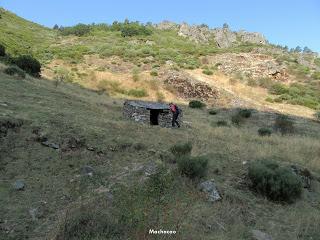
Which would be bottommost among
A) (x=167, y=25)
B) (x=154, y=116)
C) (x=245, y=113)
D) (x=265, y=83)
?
(x=245, y=113)

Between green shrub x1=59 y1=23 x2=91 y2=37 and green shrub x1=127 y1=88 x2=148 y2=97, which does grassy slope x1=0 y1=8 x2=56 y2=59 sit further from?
green shrub x1=127 y1=88 x2=148 y2=97

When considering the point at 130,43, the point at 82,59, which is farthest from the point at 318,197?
the point at 130,43

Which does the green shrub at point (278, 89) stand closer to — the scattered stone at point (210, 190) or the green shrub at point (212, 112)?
the green shrub at point (212, 112)

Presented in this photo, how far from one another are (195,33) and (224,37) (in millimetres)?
7087

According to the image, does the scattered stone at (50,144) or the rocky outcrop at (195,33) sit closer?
the scattered stone at (50,144)

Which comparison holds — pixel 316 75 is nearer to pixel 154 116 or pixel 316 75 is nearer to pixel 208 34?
pixel 154 116

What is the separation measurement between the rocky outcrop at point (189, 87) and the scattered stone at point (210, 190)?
28.8 metres

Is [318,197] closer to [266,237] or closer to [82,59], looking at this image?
[266,237]

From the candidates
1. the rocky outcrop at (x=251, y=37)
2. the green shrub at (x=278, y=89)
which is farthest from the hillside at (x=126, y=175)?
the rocky outcrop at (x=251, y=37)

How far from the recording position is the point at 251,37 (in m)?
102

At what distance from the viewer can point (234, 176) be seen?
47.5 feet

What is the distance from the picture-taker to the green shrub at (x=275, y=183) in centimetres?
1333

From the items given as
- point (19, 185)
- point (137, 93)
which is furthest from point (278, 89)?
point (19, 185)

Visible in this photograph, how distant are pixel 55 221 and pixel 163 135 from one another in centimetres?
916
